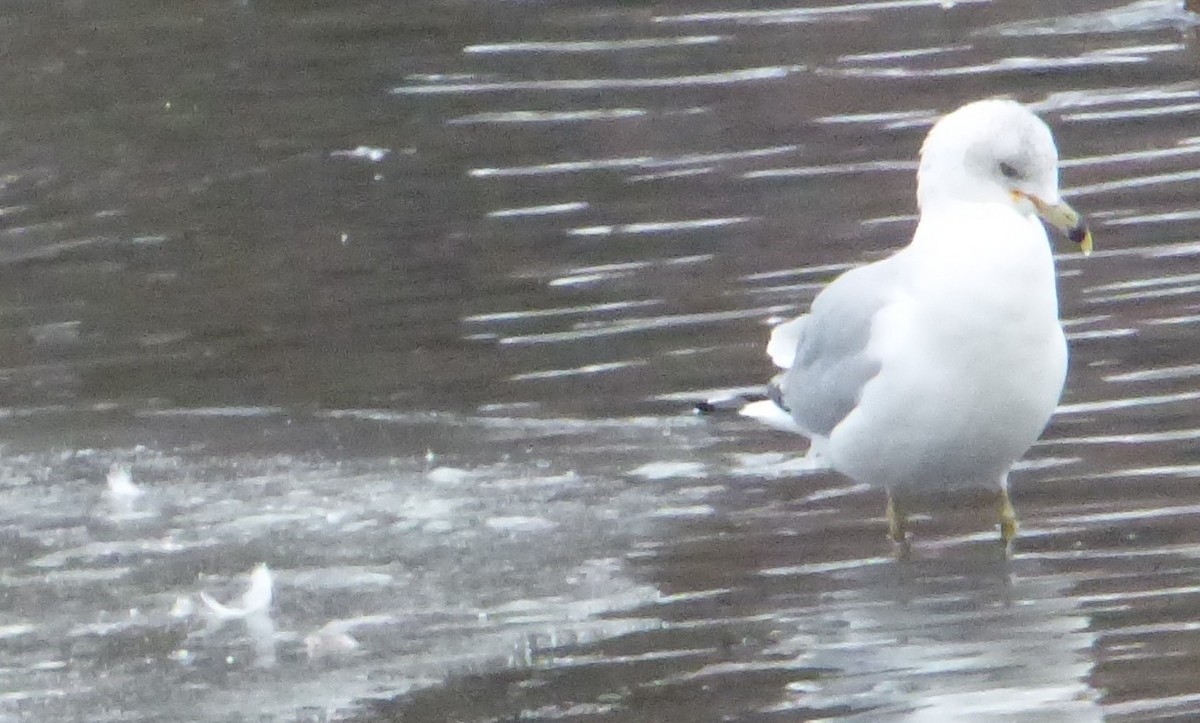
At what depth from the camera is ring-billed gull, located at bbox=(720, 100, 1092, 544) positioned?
5.58 m

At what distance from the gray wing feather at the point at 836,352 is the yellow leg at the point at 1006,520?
42cm

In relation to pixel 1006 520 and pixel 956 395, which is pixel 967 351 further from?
pixel 1006 520

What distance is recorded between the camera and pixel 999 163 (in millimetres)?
5691

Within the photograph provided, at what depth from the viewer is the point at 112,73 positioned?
11750mm

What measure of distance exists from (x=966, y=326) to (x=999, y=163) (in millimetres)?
409

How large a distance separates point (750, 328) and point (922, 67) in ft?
10.4

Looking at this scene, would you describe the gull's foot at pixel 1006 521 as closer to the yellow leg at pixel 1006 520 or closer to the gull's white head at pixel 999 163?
the yellow leg at pixel 1006 520

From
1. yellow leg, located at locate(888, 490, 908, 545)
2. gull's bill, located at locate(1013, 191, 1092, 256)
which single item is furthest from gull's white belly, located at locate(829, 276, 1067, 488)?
gull's bill, located at locate(1013, 191, 1092, 256)

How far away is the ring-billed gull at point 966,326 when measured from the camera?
5578mm

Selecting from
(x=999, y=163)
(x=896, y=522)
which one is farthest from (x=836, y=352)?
(x=999, y=163)

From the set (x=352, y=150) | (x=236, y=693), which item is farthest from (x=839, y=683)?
(x=352, y=150)

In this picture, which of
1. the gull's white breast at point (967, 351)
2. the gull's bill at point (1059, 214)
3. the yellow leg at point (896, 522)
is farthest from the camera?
the yellow leg at point (896, 522)

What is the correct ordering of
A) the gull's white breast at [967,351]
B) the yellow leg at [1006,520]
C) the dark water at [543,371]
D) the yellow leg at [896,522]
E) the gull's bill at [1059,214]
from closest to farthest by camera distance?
1. the dark water at [543,371]
2. the gull's white breast at [967,351]
3. the gull's bill at [1059,214]
4. the yellow leg at [1006,520]
5. the yellow leg at [896,522]

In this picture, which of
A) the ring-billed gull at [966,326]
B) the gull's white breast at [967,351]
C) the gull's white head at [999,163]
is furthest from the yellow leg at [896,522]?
the gull's white head at [999,163]
